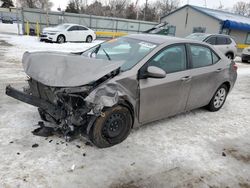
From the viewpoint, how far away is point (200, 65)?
4398 millimetres

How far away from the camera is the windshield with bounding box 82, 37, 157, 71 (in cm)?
364

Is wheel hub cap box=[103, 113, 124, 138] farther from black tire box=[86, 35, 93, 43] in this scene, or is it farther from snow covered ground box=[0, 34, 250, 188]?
black tire box=[86, 35, 93, 43]

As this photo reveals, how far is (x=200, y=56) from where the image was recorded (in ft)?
14.7

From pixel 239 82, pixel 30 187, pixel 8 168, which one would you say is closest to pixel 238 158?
pixel 30 187

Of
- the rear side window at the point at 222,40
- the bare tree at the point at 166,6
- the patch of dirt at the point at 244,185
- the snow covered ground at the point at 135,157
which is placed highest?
the bare tree at the point at 166,6

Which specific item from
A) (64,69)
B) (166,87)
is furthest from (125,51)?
(64,69)

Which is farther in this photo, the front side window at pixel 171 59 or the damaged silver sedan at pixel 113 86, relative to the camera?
the front side window at pixel 171 59

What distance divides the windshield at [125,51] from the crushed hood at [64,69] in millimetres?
435

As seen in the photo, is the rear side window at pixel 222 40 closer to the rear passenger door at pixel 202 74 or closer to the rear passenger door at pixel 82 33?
the rear passenger door at pixel 202 74

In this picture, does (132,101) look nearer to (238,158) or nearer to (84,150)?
(84,150)

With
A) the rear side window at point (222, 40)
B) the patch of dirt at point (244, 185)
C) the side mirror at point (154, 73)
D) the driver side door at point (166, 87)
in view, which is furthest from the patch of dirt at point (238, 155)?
the rear side window at point (222, 40)

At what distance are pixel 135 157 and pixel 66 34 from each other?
606 inches

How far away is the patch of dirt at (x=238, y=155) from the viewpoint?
3493 mm

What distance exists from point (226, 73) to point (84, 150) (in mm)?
3479
